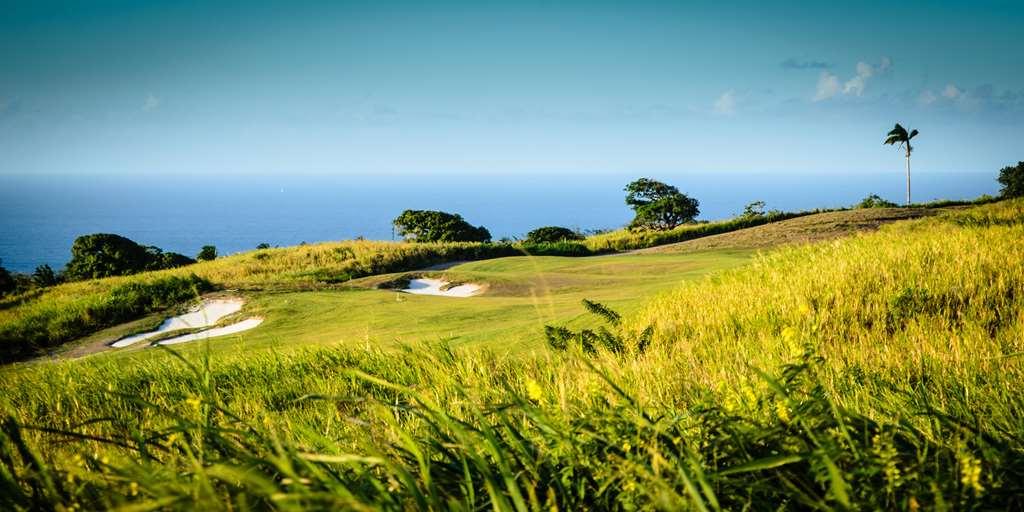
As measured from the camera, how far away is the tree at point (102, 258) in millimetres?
44750

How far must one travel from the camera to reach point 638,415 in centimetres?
161

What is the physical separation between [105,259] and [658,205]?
51814 millimetres

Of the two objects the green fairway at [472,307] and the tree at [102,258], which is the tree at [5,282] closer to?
the tree at [102,258]

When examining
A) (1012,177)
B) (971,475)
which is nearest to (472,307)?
(971,475)

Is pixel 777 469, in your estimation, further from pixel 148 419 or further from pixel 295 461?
pixel 148 419

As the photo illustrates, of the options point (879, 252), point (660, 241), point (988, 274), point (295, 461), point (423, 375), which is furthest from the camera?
point (660, 241)

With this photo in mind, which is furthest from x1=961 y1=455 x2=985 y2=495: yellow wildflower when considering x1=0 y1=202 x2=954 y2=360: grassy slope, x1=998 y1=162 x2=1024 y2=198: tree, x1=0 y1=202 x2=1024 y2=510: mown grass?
x1=998 y1=162 x2=1024 y2=198: tree

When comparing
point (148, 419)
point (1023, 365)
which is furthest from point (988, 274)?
point (148, 419)

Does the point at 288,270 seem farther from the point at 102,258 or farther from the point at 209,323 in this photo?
the point at 102,258

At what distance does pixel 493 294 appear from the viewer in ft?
63.2

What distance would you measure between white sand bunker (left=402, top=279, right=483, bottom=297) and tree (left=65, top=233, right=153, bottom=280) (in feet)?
115

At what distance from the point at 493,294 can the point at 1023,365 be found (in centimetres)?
1666

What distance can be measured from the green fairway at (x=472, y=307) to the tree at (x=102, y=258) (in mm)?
34932

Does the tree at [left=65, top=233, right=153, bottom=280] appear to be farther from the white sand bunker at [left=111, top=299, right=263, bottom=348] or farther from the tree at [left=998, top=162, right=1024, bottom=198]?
the tree at [left=998, top=162, right=1024, bottom=198]
